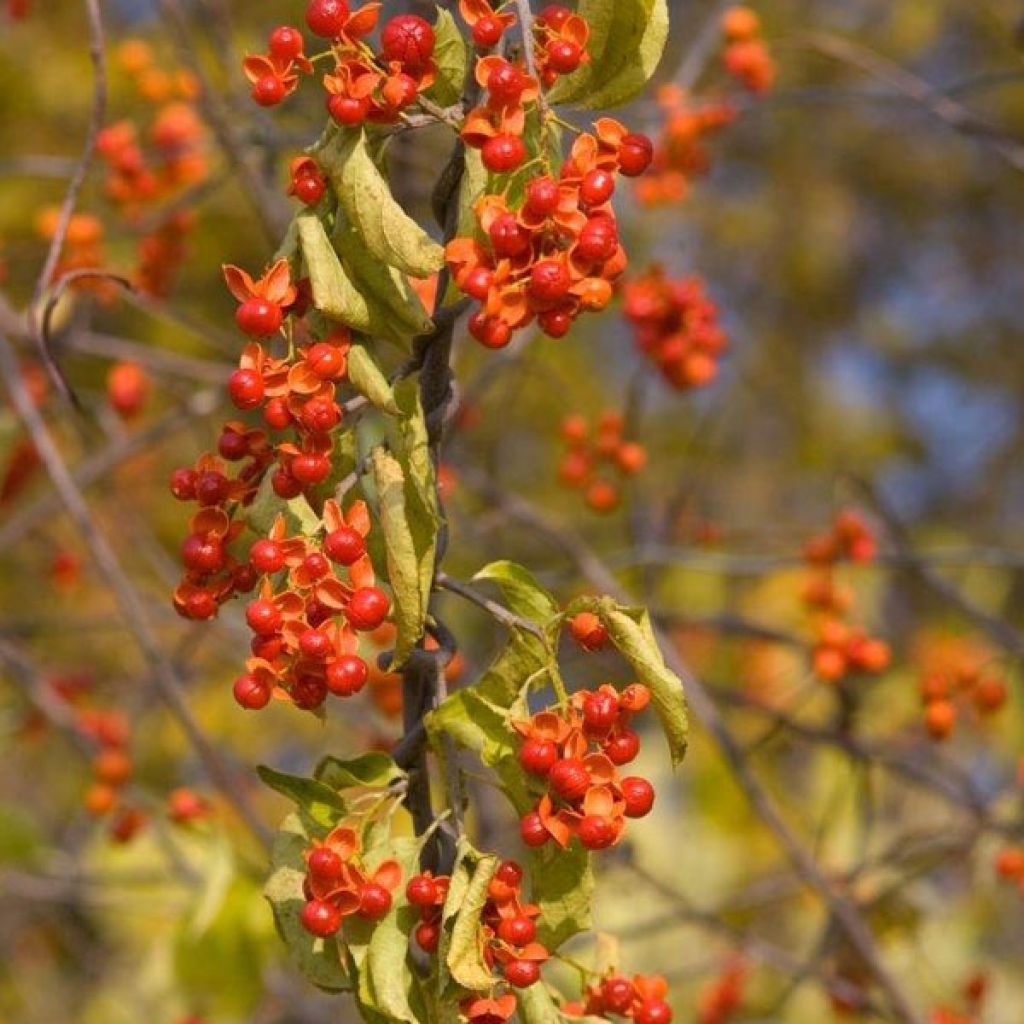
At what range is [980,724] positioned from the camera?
101 inches

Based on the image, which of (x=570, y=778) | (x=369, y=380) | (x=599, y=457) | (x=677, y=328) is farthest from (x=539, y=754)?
(x=599, y=457)

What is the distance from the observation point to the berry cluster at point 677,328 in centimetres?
225

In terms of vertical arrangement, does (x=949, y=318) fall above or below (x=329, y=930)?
below

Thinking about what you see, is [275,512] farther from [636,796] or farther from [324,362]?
[636,796]

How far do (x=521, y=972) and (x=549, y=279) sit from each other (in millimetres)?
419

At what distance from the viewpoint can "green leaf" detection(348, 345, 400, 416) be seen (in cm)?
96

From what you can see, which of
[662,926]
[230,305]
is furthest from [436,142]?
[230,305]

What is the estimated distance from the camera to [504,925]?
0.99 meters

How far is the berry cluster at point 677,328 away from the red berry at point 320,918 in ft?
4.56

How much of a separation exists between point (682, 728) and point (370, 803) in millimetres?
228

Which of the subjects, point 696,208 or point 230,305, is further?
point 696,208

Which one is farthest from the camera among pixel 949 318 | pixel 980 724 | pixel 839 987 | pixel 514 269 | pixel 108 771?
pixel 949 318

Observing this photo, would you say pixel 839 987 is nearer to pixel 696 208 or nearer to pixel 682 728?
pixel 682 728

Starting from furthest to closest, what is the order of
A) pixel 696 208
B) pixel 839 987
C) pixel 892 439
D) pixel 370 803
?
pixel 892 439 < pixel 696 208 < pixel 839 987 < pixel 370 803
